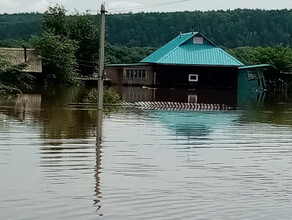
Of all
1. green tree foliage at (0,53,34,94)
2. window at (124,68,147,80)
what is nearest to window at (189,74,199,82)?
window at (124,68,147,80)

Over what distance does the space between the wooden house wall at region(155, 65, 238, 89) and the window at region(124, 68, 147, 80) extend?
1051mm

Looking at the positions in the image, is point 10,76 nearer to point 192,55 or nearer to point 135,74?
point 135,74

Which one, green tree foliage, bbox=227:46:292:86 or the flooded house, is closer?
the flooded house

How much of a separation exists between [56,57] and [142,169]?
26.1 m

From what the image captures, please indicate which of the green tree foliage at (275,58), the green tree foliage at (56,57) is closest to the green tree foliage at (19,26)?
the green tree foliage at (275,58)

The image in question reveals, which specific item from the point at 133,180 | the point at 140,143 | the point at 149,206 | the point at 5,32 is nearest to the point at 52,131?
the point at 140,143

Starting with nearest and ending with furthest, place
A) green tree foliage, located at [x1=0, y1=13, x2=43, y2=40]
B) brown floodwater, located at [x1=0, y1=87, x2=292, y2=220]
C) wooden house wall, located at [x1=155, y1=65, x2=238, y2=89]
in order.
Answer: brown floodwater, located at [x1=0, y1=87, x2=292, y2=220] < wooden house wall, located at [x1=155, y1=65, x2=238, y2=89] < green tree foliage, located at [x1=0, y1=13, x2=43, y2=40]

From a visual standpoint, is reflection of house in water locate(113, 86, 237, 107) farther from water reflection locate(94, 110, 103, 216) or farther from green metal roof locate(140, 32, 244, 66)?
water reflection locate(94, 110, 103, 216)

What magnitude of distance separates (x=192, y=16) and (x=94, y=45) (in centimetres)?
4887

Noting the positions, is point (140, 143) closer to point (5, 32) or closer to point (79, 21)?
point (79, 21)

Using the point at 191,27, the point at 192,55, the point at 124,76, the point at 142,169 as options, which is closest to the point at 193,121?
the point at 142,169

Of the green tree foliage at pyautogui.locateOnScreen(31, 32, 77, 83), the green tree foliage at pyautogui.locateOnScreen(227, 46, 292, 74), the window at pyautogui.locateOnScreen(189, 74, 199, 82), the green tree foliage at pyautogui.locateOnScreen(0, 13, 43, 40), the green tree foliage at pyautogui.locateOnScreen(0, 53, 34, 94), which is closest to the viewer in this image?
the green tree foliage at pyautogui.locateOnScreen(0, 53, 34, 94)

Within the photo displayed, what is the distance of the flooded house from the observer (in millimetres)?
37722

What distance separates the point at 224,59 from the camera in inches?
1506
